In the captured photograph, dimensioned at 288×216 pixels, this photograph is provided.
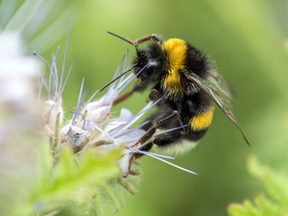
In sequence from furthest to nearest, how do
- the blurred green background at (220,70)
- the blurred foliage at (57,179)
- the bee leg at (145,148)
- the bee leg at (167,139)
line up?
the blurred green background at (220,70), the bee leg at (167,139), the bee leg at (145,148), the blurred foliage at (57,179)

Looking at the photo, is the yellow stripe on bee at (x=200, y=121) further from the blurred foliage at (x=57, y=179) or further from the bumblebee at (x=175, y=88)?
the blurred foliage at (x=57, y=179)

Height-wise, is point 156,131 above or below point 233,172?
above

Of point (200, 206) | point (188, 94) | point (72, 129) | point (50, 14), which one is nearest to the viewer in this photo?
point (72, 129)

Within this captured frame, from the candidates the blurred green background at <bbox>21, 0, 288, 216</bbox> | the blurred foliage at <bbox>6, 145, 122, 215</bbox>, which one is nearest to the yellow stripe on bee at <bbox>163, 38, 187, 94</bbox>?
the blurred foliage at <bbox>6, 145, 122, 215</bbox>

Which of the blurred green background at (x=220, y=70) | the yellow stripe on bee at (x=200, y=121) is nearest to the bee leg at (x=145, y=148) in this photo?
the yellow stripe on bee at (x=200, y=121)

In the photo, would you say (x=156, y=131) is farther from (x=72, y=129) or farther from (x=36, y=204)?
(x=36, y=204)

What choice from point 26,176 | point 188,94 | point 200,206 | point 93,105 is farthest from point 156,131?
point 200,206
